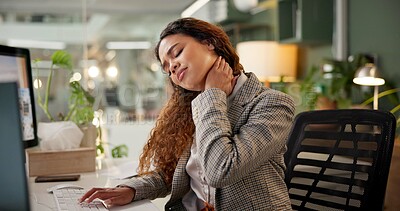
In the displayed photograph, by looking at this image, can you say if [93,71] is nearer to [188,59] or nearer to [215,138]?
[188,59]

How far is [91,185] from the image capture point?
5.38 feet

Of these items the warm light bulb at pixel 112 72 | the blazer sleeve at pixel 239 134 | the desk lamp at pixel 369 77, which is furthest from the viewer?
the warm light bulb at pixel 112 72

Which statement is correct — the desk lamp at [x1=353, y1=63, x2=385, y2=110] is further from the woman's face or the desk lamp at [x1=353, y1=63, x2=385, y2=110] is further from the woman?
the woman's face

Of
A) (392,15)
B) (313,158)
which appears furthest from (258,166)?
(392,15)

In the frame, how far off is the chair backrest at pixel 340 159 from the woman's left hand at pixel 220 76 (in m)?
0.34

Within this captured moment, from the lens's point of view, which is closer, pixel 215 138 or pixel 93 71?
pixel 215 138

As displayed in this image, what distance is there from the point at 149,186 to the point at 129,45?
2691 millimetres

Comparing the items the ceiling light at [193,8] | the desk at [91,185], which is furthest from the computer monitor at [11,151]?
the ceiling light at [193,8]

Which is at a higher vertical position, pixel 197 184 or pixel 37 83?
pixel 37 83

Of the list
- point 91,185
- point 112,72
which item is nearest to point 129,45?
point 112,72

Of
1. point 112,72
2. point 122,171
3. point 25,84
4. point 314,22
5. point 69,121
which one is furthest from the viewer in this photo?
point 314,22

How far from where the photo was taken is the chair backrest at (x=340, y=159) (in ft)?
4.37

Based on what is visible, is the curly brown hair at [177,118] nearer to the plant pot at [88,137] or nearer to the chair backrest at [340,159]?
the chair backrest at [340,159]

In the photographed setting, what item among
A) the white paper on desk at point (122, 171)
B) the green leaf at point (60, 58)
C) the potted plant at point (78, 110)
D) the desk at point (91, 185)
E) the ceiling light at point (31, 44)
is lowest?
the white paper on desk at point (122, 171)
